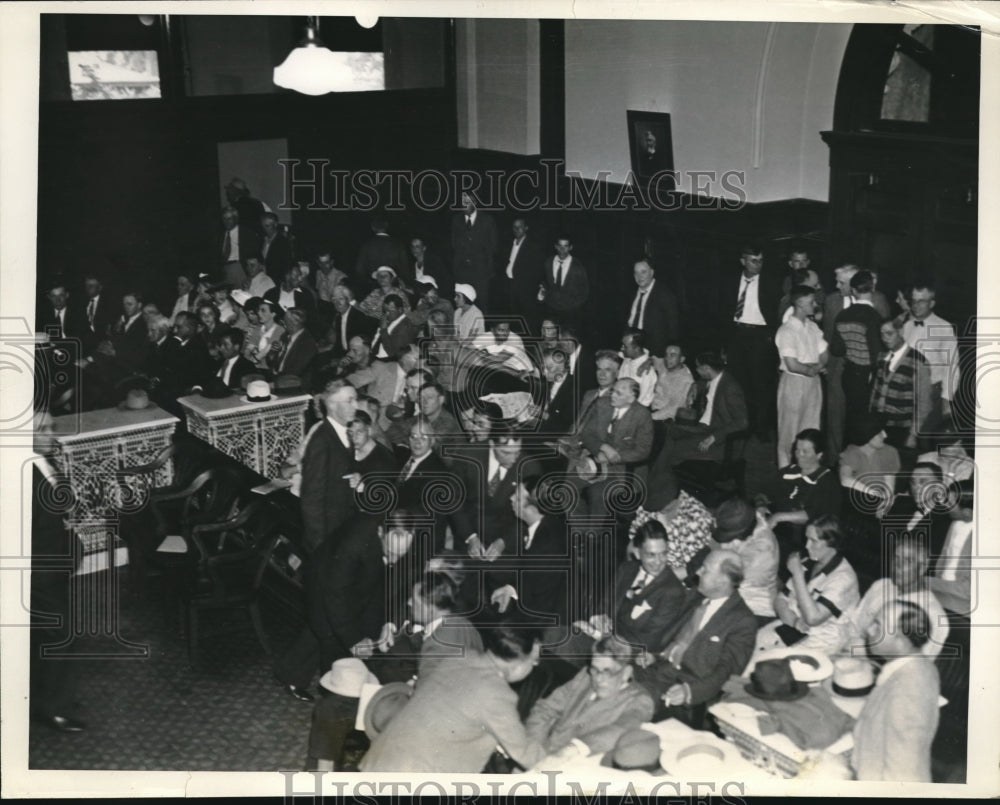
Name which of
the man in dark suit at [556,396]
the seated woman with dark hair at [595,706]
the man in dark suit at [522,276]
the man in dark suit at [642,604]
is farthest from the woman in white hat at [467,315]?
the seated woman with dark hair at [595,706]

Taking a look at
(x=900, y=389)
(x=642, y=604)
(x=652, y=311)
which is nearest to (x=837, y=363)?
(x=900, y=389)

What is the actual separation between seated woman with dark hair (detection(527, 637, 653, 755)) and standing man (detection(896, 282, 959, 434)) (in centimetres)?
213

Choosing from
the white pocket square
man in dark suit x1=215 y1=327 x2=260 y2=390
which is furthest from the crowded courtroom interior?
man in dark suit x1=215 y1=327 x2=260 y2=390

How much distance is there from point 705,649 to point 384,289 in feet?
8.64

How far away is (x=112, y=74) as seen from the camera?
7629mm

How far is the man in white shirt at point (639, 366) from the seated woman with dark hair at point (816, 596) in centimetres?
115

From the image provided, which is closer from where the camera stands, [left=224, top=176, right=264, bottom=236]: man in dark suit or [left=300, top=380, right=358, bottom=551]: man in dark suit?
[left=224, top=176, right=264, bottom=236]: man in dark suit

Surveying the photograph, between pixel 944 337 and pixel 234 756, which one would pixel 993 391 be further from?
pixel 234 756

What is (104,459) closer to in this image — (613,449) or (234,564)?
(234,564)

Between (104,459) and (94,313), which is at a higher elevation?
(94,313)

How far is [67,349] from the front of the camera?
7.72 metres

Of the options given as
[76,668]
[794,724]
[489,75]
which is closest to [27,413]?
[76,668]

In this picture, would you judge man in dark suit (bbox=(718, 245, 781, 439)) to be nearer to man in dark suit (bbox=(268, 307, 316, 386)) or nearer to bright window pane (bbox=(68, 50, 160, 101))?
man in dark suit (bbox=(268, 307, 316, 386))

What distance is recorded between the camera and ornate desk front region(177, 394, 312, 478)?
776 cm
